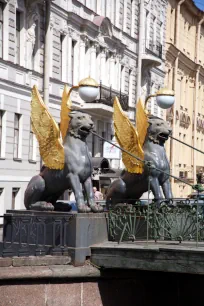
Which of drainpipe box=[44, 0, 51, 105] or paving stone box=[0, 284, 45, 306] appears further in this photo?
drainpipe box=[44, 0, 51, 105]

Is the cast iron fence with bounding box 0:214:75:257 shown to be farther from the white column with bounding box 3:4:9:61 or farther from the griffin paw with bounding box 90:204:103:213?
the white column with bounding box 3:4:9:61

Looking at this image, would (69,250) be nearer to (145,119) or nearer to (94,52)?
(145,119)

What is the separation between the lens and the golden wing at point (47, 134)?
12.1 metres

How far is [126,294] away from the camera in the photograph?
466 inches

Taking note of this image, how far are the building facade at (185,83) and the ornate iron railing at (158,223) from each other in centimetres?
2769

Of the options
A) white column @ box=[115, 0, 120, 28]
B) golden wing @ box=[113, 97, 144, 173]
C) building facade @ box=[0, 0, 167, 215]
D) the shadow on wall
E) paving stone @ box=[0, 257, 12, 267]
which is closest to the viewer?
paving stone @ box=[0, 257, 12, 267]

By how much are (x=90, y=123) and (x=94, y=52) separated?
18757mm

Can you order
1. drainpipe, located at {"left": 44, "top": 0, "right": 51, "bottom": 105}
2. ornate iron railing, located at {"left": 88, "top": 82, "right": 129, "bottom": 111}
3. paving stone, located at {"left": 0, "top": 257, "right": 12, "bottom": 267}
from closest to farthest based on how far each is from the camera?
paving stone, located at {"left": 0, "top": 257, "right": 12, "bottom": 267} → drainpipe, located at {"left": 44, "top": 0, "right": 51, "bottom": 105} → ornate iron railing, located at {"left": 88, "top": 82, "right": 129, "bottom": 111}

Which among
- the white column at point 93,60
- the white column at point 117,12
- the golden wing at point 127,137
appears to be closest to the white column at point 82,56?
the white column at point 93,60

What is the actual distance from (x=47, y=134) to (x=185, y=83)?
33.4 meters

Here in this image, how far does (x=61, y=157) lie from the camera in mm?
12094

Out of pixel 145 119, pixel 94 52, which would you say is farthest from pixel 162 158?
pixel 94 52

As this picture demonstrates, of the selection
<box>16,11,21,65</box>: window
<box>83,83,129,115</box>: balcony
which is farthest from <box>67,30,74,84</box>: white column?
<box>16,11,21,65</box>: window

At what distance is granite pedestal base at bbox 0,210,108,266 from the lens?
37.7 ft
